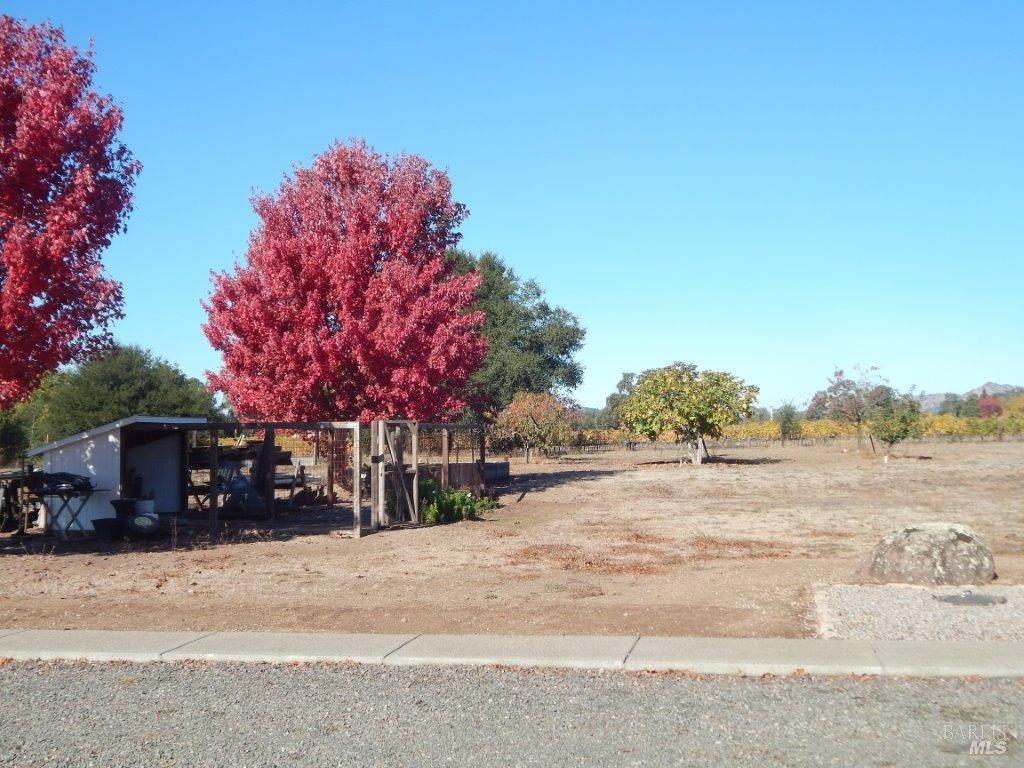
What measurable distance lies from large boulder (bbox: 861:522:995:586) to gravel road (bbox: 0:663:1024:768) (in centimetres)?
430

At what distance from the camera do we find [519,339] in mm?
56344

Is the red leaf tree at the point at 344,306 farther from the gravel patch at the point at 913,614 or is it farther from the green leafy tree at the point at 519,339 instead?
the green leafy tree at the point at 519,339

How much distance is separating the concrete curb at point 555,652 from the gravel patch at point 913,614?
0.46 meters

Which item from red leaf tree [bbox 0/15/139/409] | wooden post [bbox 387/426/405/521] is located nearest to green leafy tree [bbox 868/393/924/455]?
wooden post [bbox 387/426/405/521]

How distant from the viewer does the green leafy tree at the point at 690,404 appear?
45594 mm

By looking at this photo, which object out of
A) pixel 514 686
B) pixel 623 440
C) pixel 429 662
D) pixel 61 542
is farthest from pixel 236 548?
pixel 623 440

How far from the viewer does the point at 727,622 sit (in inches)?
368

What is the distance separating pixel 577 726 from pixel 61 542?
14.8 meters

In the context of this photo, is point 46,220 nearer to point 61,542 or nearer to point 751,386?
point 61,542

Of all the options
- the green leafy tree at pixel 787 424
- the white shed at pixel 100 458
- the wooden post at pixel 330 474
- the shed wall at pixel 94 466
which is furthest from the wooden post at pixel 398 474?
the green leafy tree at pixel 787 424

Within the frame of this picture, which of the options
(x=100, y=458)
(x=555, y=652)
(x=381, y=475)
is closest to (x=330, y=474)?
(x=381, y=475)

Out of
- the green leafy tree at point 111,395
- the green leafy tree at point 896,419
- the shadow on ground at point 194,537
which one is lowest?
the shadow on ground at point 194,537

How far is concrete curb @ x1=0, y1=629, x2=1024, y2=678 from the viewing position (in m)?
7.34

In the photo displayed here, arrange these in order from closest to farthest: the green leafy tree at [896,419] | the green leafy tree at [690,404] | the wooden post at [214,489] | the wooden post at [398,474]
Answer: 1. the wooden post at [214,489]
2. the wooden post at [398,474]
3. the green leafy tree at [690,404]
4. the green leafy tree at [896,419]
